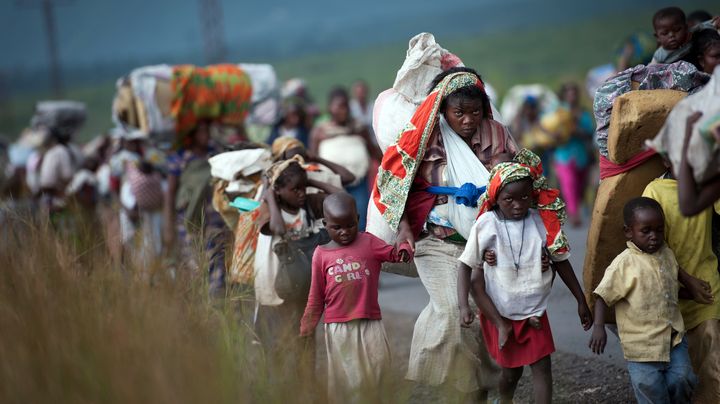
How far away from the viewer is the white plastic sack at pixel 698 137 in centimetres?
420

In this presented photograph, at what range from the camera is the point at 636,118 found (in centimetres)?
539

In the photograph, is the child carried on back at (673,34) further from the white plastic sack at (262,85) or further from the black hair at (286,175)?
the white plastic sack at (262,85)

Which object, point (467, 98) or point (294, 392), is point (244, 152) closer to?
point (467, 98)

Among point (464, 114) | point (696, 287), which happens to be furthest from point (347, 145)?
point (696, 287)

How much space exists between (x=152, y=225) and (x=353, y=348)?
6.19 m

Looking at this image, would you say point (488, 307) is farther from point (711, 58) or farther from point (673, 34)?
point (673, 34)

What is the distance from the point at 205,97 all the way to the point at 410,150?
441cm

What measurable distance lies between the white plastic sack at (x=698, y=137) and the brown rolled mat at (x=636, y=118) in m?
0.95

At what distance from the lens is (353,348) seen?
18.4 feet

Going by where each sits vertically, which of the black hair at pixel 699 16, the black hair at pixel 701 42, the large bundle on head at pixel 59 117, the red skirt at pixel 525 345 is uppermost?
the black hair at pixel 701 42

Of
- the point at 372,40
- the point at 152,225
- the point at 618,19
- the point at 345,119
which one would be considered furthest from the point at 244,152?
the point at 372,40

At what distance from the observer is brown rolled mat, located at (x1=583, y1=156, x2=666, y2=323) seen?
18.4 feet

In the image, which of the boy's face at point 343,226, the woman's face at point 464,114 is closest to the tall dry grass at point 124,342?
the boy's face at point 343,226

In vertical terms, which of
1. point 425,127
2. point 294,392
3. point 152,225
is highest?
point 425,127
